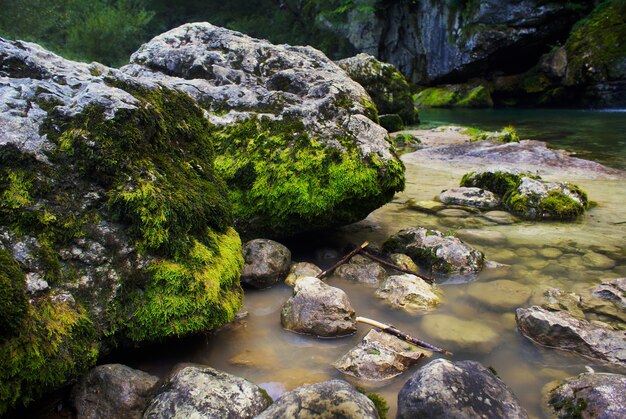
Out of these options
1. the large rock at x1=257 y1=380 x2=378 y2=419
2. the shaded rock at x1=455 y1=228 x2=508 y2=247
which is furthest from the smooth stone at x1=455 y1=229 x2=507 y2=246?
the large rock at x1=257 y1=380 x2=378 y2=419

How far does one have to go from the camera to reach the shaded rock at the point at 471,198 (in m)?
5.79

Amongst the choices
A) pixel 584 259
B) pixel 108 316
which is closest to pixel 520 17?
pixel 584 259

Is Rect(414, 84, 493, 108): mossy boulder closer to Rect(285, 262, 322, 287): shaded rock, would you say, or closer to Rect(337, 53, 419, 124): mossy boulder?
Rect(337, 53, 419, 124): mossy boulder

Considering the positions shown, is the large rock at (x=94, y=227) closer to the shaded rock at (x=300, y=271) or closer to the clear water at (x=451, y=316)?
the clear water at (x=451, y=316)

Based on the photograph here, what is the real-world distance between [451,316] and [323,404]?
1.54 m

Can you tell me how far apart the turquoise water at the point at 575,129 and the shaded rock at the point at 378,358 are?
7.38 metres

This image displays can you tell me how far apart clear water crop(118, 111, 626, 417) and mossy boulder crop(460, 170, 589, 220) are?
20 cm

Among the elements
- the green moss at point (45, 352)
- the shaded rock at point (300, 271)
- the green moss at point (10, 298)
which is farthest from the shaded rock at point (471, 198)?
the green moss at point (10, 298)

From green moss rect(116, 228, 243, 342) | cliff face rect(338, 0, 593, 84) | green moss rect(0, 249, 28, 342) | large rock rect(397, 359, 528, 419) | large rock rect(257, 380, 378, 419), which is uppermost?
cliff face rect(338, 0, 593, 84)

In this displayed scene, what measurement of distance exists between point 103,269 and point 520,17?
2526 centimetres

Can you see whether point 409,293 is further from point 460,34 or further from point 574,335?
point 460,34

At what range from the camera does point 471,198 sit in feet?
19.2

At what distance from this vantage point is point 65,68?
3.13 m

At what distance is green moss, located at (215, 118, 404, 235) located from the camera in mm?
3949
